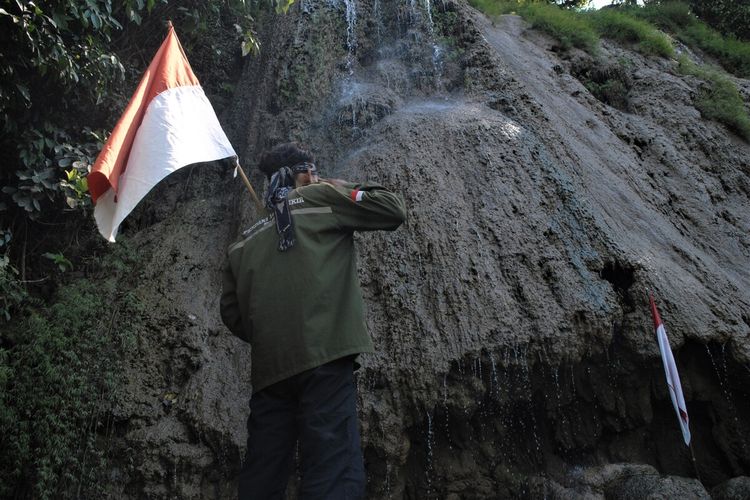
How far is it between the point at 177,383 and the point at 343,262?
250 cm

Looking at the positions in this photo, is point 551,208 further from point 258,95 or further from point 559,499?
point 258,95

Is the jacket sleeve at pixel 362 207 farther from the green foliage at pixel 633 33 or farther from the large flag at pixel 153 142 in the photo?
the green foliage at pixel 633 33

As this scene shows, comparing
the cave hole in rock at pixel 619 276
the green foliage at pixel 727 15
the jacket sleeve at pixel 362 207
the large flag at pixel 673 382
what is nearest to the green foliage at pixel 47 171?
the jacket sleeve at pixel 362 207

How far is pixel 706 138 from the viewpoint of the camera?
8.09 meters

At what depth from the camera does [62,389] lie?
188 inches

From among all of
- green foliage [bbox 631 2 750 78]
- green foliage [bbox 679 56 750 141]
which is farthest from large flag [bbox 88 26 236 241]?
green foliage [bbox 631 2 750 78]

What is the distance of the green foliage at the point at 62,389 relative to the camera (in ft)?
14.7

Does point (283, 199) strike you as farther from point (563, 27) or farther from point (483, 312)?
point (563, 27)

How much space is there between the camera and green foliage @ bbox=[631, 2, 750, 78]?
433 inches

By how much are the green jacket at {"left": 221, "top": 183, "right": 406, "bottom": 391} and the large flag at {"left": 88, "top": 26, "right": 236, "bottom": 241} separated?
2.87ft

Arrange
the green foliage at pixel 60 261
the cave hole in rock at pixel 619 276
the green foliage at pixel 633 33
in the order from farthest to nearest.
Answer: the green foliage at pixel 633 33
the green foliage at pixel 60 261
the cave hole in rock at pixel 619 276

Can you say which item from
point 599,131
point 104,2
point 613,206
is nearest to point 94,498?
point 104,2

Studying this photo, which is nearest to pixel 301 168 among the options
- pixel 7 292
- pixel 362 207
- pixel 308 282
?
pixel 362 207

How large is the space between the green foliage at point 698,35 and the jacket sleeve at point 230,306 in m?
10.4
